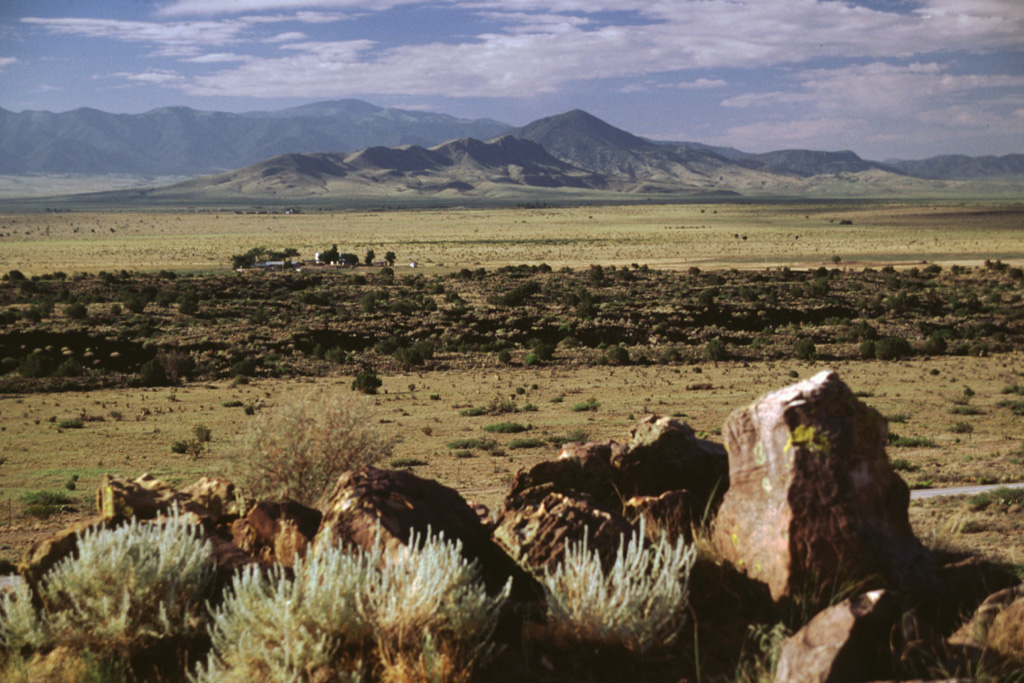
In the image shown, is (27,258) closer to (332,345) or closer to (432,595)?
(332,345)

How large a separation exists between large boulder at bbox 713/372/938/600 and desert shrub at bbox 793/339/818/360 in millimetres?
28703

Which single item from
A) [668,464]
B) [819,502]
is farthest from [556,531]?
[668,464]

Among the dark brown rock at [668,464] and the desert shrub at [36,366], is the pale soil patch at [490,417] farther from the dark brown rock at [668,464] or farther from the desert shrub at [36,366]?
the dark brown rock at [668,464]

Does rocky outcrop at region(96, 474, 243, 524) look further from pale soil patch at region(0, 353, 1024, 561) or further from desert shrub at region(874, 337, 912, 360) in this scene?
desert shrub at region(874, 337, 912, 360)

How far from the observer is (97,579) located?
5.39m

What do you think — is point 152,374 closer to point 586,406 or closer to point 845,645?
point 586,406

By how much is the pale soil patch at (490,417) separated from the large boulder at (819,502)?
12.0ft

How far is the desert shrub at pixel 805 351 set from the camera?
33250mm

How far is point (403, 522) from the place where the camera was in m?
5.91

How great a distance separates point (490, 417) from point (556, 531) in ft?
55.9

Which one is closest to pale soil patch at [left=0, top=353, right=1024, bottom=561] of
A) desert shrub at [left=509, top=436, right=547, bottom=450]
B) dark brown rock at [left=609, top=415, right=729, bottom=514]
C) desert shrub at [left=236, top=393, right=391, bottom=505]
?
desert shrub at [left=509, top=436, right=547, bottom=450]

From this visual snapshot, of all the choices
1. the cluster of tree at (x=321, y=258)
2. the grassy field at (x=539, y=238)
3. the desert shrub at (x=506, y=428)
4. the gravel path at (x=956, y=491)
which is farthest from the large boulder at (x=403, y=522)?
the cluster of tree at (x=321, y=258)

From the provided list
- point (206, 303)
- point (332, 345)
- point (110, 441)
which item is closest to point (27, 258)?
point (206, 303)

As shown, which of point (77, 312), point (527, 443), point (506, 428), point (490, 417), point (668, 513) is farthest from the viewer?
point (77, 312)
